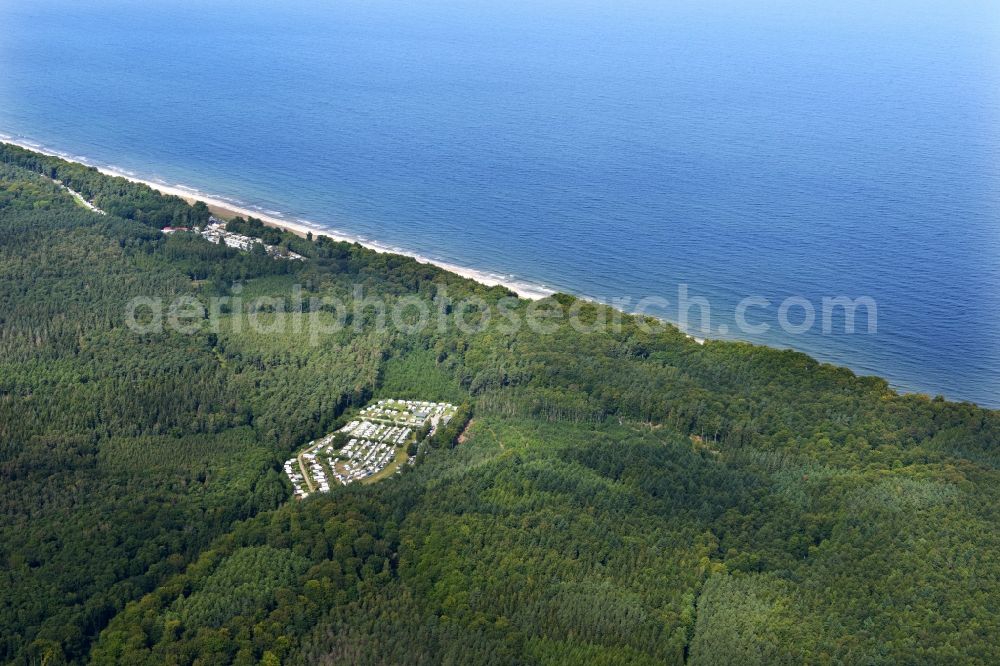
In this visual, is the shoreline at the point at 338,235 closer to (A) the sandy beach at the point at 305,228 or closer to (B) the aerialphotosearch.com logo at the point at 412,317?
(A) the sandy beach at the point at 305,228

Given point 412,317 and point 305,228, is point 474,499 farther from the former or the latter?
point 305,228

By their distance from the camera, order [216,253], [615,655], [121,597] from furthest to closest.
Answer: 1. [216,253]
2. [121,597]
3. [615,655]

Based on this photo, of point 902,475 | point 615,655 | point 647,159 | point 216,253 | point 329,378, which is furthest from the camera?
point 647,159

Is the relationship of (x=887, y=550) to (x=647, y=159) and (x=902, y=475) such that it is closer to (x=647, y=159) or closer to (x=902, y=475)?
(x=902, y=475)

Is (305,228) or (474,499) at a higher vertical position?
(305,228)

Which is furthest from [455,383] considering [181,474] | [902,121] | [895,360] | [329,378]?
[902,121]

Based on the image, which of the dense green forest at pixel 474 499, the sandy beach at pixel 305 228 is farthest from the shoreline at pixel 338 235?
the dense green forest at pixel 474 499

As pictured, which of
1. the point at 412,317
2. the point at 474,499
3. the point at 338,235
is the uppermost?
the point at 338,235

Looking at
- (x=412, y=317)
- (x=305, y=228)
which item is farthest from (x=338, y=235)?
(x=412, y=317)
